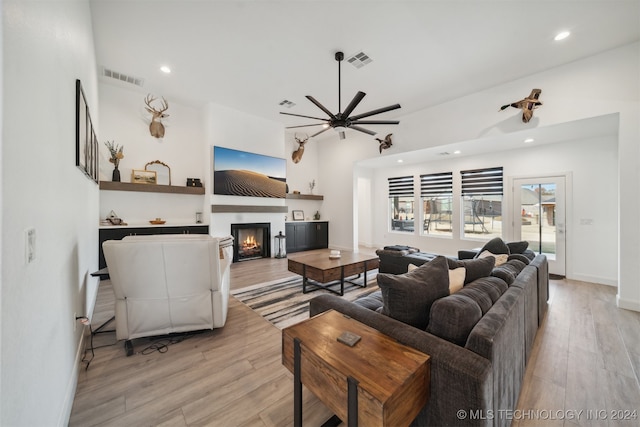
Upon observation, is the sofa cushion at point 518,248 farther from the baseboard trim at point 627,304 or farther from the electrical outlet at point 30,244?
the electrical outlet at point 30,244

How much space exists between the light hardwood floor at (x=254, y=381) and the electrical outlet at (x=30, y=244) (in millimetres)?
1150

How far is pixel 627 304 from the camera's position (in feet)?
10.3

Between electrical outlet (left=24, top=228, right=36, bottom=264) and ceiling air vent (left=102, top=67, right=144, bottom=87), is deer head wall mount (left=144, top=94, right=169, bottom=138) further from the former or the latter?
electrical outlet (left=24, top=228, right=36, bottom=264)

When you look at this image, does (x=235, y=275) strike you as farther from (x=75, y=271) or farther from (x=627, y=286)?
(x=627, y=286)

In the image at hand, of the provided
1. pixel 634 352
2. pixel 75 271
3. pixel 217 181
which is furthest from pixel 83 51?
pixel 634 352

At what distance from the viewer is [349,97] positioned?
4816mm

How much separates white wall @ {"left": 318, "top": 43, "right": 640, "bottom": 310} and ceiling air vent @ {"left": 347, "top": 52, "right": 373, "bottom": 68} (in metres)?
2.11

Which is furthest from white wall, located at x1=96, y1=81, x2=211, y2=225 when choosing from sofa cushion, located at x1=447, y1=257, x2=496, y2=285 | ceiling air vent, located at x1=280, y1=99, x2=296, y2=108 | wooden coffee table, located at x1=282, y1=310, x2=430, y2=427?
sofa cushion, located at x1=447, y1=257, x2=496, y2=285

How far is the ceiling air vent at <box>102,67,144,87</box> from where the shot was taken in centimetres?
412

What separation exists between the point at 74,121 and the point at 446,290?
300cm

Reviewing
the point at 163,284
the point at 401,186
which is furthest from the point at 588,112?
the point at 163,284

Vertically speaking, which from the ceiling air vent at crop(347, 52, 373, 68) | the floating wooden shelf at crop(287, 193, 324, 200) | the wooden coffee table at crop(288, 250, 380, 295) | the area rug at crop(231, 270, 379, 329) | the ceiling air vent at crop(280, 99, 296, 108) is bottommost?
the area rug at crop(231, 270, 379, 329)

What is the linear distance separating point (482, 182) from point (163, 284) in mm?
6330

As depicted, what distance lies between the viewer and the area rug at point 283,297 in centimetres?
286
